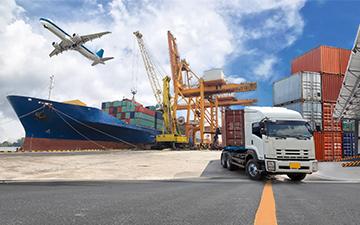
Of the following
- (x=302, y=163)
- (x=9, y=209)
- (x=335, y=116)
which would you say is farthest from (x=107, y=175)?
(x=335, y=116)

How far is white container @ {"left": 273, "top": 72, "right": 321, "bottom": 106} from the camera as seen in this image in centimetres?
Answer: 2202

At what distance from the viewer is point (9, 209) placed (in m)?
4.00

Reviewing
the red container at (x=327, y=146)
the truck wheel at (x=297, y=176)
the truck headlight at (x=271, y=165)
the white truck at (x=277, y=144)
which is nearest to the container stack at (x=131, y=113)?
the red container at (x=327, y=146)

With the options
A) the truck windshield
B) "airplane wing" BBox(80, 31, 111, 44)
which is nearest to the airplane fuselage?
"airplane wing" BBox(80, 31, 111, 44)

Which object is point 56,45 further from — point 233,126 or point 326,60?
point 326,60

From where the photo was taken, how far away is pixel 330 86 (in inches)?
923

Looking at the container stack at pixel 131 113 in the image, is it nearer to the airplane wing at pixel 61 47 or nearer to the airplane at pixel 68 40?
the airplane at pixel 68 40

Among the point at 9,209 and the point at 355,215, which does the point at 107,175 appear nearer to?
the point at 9,209

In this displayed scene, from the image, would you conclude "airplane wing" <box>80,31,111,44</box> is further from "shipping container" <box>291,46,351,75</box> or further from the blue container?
the blue container

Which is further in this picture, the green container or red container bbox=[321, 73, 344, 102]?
the green container

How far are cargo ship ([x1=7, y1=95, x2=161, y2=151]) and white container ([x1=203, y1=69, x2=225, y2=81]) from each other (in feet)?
55.7

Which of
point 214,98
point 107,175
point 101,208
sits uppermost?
point 214,98

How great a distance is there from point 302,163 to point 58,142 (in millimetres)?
27906

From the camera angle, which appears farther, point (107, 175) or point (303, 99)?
point (303, 99)
